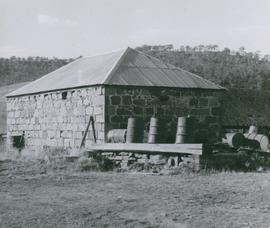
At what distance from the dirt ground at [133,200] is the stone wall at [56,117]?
5.15m

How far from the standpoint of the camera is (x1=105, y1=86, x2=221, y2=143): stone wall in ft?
57.9

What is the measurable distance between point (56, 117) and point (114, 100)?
11.3 feet

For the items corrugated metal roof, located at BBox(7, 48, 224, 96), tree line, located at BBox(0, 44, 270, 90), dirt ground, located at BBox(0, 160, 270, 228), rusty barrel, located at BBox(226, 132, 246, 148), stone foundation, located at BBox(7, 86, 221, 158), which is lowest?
dirt ground, located at BBox(0, 160, 270, 228)

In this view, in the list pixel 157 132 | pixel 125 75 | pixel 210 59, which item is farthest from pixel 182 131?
pixel 210 59

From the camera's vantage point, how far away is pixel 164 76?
19.4m

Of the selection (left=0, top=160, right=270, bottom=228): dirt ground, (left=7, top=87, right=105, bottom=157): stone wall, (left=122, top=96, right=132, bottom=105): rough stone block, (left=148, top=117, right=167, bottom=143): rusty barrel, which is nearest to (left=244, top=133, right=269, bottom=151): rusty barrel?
(left=148, top=117, right=167, bottom=143): rusty barrel

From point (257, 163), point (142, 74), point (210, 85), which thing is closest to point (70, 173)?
point (257, 163)

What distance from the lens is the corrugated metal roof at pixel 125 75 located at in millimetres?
18328

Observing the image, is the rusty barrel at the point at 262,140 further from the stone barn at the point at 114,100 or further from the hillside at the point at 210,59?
the hillside at the point at 210,59

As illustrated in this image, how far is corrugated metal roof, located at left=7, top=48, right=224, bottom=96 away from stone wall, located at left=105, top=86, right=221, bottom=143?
0.87 ft

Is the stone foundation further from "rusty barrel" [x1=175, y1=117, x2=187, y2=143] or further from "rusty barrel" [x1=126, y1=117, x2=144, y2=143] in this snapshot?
"rusty barrel" [x1=126, y1=117, x2=144, y2=143]

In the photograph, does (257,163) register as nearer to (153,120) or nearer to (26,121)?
(153,120)

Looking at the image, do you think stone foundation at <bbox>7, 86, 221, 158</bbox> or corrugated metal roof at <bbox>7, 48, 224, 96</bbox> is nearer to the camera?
stone foundation at <bbox>7, 86, 221, 158</bbox>

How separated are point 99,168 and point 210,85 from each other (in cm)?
695
